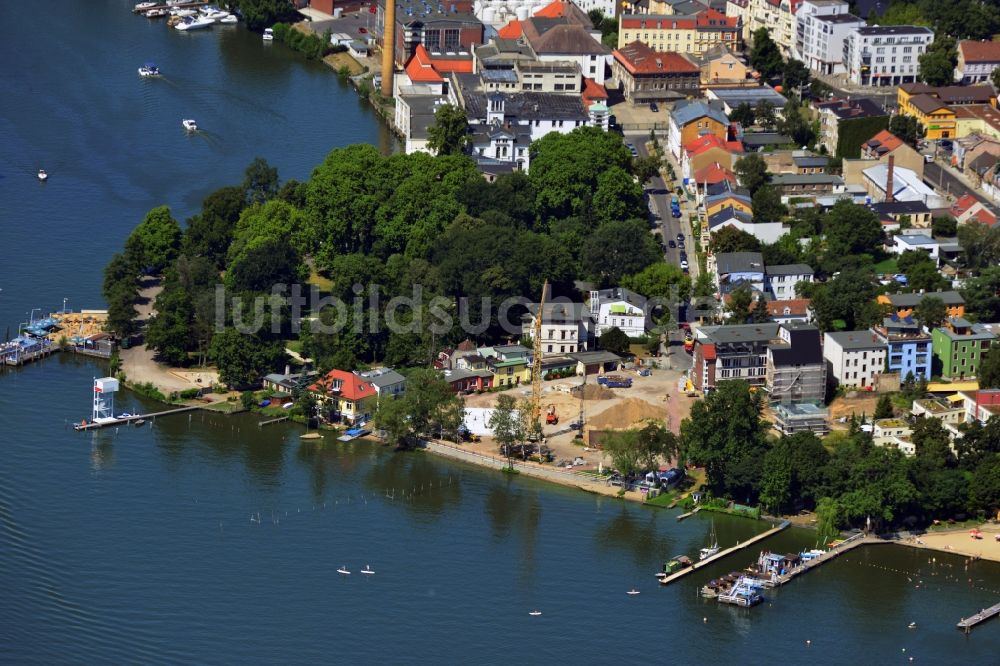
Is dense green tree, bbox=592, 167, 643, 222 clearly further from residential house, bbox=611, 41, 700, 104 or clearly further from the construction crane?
residential house, bbox=611, 41, 700, 104

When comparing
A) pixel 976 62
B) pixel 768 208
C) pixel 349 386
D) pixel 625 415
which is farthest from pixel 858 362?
pixel 976 62

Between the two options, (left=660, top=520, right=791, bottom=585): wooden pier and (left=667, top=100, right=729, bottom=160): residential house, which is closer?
(left=660, top=520, right=791, bottom=585): wooden pier

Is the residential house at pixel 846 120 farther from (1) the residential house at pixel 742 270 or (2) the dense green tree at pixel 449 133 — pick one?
(2) the dense green tree at pixel 449 133

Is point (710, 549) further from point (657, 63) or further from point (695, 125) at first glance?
point (657, 63)

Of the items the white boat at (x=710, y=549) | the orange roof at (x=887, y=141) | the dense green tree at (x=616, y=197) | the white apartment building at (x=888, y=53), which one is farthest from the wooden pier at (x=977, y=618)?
the white apartment building at (x=888, y=53)

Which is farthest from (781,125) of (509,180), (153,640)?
(153,640)

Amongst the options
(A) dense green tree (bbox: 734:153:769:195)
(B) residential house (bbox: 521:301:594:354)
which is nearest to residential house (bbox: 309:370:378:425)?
(B) residential house (bbox: 521:301:594:354)
